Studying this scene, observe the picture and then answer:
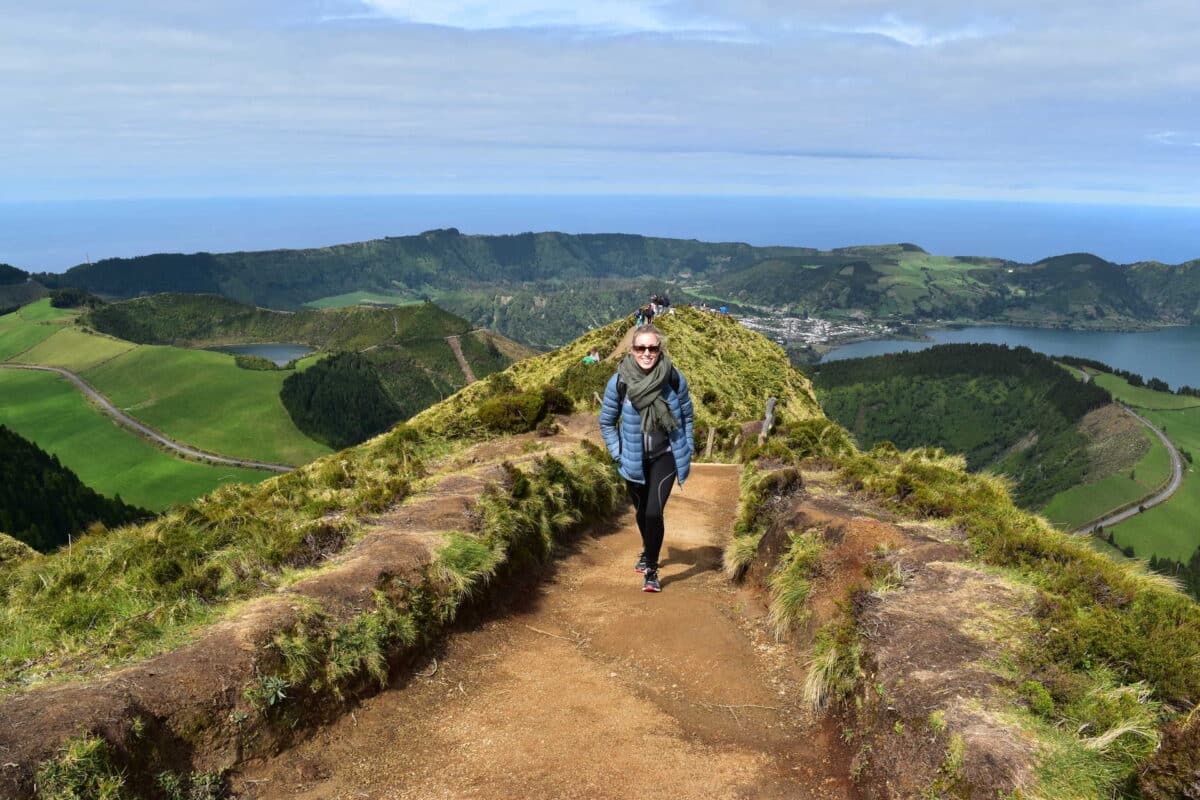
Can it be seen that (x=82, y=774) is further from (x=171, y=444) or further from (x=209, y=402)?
(x=209, y=402)

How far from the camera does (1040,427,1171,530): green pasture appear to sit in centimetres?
15038

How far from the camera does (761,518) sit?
11.9 m

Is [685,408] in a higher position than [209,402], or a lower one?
higher

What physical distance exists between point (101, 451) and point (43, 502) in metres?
60.4

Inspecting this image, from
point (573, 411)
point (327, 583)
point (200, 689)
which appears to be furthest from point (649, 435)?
point (573, 411)

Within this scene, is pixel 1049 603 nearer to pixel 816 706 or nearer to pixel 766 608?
pixel 816 706

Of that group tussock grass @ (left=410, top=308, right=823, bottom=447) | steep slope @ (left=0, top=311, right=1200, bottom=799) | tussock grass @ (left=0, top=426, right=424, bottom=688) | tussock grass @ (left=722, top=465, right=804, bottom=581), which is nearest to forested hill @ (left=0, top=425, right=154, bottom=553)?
tussock grass @ (left=410, top=308, right=823, bottom=447)

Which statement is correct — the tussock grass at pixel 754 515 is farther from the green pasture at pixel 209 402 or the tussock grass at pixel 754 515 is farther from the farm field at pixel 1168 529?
the farm field at pixel 1168 529

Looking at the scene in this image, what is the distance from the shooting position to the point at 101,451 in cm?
13925

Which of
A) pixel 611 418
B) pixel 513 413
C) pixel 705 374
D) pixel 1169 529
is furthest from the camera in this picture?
pixel 1169 529

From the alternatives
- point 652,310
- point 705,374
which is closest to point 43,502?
point 652,310

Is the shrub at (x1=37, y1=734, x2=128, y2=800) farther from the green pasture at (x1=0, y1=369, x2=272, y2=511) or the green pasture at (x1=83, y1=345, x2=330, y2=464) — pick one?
the green pasture at (x1=83, y1=345, x2=330, y2=464)

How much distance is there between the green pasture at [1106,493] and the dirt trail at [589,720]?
173m

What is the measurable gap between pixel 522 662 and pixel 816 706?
3657 mm
